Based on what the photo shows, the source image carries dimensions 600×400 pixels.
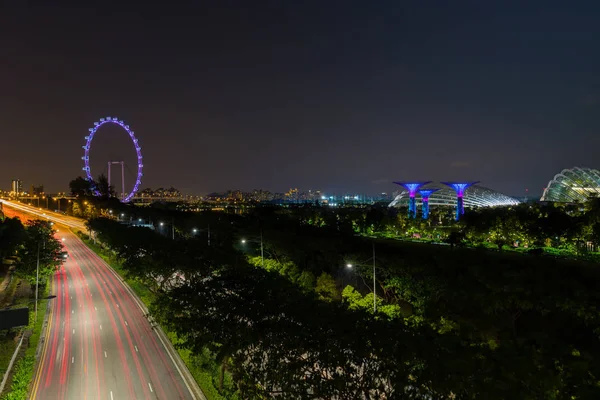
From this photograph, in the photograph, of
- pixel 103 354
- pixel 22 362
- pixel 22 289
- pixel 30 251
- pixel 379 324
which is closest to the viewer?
pixel 379 324

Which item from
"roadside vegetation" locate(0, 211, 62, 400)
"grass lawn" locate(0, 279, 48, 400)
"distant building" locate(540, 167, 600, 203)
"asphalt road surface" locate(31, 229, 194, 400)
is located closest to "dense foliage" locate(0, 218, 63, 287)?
"roadside vegetation" locate(0, 211, 62, 400)

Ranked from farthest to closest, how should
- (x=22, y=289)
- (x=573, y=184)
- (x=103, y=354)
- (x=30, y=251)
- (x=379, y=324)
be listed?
(x=573, y=184)
(x=30, y=251)
(x=22, y=289)
(x=103, y=354)
(x=379, y=324)

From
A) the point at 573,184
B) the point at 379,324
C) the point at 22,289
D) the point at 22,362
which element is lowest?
the point at 22,362

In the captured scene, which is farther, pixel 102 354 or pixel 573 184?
pixel 573 184

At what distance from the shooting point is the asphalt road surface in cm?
1652

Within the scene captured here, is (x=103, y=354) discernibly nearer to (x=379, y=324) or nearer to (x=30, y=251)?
(x=379, y=324)

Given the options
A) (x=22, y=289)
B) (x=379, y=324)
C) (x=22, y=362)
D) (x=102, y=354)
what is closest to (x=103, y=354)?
(x=102, y=354)

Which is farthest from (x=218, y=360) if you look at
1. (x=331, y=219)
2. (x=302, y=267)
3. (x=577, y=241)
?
(x=331, y=219)

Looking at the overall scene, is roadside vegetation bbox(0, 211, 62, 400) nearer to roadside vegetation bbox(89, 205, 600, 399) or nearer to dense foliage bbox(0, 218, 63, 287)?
dense foliage bbox(0, 218, 63, 287)

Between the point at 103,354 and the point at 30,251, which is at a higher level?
the point at 30,251

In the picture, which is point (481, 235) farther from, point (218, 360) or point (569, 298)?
point (218, 360)

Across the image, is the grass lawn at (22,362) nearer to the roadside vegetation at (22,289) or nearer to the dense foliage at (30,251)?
the roadside vegetation at (22,289)

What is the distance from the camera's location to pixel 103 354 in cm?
1995

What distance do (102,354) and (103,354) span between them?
61mm
